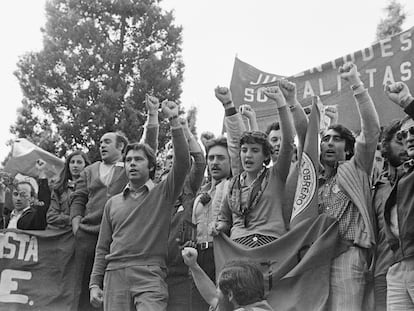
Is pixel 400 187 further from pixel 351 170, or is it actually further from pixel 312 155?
pixel 312 155

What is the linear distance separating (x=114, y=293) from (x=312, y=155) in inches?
68.7

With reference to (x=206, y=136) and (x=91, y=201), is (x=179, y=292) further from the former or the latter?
→ (x=206, y=136)

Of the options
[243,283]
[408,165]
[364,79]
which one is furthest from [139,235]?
[364,79]

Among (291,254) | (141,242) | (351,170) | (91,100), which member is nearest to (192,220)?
(141,242)

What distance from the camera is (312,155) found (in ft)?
15.6

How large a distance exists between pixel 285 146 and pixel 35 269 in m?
3.14

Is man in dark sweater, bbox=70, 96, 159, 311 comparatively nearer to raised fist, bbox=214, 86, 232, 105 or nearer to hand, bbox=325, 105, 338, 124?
raised fist, bbox=214, 86, 232, 105

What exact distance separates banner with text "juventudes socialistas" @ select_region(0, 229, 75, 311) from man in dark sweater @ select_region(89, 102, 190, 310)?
4.51 ft

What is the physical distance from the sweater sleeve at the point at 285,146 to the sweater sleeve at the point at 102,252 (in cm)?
141

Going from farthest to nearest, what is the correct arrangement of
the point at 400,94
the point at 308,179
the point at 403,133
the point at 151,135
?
1. the point at 151,135
2. the point at 308,179
3. the point at 403,133
4. the point at 400,94

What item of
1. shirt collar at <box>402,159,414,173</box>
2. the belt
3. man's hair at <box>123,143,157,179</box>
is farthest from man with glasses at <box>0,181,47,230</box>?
shirt collar at <box>402,159,414,173</box>

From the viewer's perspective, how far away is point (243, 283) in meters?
3.38

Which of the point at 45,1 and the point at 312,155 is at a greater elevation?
the point at 45,1

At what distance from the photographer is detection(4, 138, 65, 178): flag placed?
8859mm
